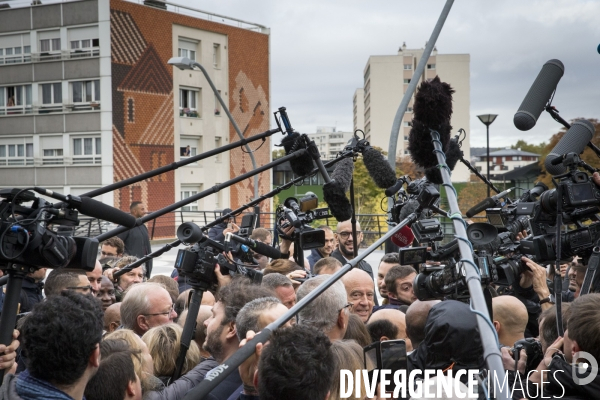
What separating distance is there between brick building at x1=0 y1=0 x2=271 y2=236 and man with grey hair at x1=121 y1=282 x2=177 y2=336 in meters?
31.6

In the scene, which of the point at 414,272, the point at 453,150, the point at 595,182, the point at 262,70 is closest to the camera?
the point at 595,182

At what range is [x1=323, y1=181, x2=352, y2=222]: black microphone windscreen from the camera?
4383 millimetres

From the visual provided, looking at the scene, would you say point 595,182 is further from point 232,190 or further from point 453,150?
point 232,190

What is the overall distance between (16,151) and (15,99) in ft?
9.82

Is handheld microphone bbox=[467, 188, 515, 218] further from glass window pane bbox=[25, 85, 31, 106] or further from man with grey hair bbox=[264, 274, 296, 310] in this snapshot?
glass window pane bbox=[25, 85, 31, 106]

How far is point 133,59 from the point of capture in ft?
123

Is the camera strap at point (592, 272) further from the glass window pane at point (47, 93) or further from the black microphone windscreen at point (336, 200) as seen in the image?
the glass window pane at point (47, 93)

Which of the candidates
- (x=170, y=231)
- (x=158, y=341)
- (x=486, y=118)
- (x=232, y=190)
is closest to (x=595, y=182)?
(x=158, y=341)

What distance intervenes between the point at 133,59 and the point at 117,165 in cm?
600

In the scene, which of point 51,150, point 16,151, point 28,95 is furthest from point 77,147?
point 28,95

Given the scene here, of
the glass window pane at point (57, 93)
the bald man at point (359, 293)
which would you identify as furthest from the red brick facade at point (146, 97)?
the bald man at point (359, 293)

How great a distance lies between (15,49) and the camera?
3841 cm

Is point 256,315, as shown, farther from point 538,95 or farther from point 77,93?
point 77,93

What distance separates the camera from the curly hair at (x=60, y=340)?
278 centimetres
